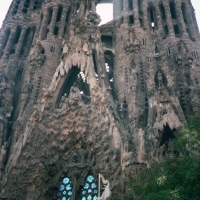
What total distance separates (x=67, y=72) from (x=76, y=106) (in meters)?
2.25

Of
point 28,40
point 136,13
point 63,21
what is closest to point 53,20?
point 63,21

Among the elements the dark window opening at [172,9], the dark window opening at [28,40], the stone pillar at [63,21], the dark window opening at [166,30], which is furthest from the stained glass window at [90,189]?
the dark window opening at [172,9]

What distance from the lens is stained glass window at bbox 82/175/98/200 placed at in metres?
13.1

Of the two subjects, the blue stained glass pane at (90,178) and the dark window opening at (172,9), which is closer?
the blue stained glass pane at (90,178)

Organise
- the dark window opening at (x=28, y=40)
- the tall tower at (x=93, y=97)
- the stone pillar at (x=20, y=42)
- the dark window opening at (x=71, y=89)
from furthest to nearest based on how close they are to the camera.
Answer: the dark window opening at (x=28, y=40), the stone pillar at (x=20, y=42), the dark window opening at (x=71, y=89), the tall tower at (x=93, y=97)

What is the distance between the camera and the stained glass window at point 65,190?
13.5m

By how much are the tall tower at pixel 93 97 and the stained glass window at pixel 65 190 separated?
43 millimetres

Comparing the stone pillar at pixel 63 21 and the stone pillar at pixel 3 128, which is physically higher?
the stone pillar at pixel 63 21

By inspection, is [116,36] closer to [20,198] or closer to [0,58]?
[0,58]

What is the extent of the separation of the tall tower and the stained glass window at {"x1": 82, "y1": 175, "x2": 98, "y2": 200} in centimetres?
4

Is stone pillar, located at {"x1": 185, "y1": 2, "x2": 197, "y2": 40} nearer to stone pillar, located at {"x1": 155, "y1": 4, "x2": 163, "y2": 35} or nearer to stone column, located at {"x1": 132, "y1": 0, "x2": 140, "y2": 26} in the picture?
stone pillar, located at {"x1": 155, "y1": 4, "x2": 163, "y2": 35}

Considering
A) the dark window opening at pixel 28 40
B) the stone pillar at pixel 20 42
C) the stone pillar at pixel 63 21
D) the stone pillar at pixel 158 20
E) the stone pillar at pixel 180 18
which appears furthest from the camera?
the stone pillar at pixel 63 21

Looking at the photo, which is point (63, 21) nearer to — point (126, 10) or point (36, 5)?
point (36, 5)

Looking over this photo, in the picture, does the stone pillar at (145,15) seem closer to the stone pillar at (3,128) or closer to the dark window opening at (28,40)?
the dark window opening at (28,40)
